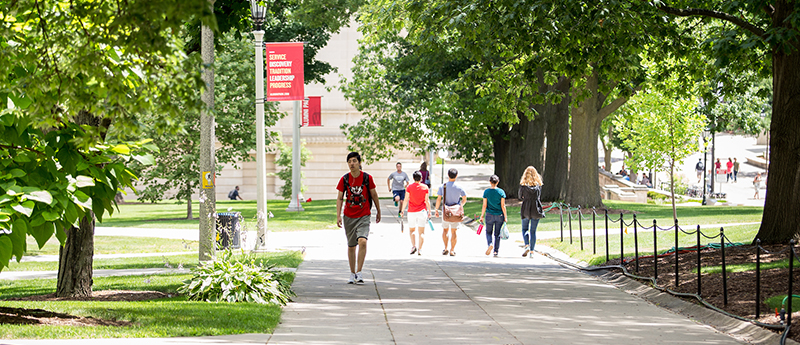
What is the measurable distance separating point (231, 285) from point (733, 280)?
21.0ft

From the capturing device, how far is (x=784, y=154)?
12.8m

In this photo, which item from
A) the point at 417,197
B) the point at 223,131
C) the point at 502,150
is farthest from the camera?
the point at 502,150

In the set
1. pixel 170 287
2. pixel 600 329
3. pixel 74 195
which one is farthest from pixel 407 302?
pixel 74 195

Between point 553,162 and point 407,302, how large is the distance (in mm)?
21938

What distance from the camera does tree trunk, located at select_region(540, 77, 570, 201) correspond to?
100ft

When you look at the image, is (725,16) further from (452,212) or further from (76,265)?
(76,265)

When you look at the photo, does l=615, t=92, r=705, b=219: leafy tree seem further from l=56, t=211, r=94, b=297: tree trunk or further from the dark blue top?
l=56, t=211, r=94, b=297: tree trunk

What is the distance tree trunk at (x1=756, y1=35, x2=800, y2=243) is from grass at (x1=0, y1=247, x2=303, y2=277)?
8.00 metres

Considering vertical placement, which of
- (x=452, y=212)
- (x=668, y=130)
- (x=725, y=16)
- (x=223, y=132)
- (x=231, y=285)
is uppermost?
(x=725, y=16)

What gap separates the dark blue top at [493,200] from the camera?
15.1 meters

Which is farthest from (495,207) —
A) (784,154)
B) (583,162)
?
(583,162)

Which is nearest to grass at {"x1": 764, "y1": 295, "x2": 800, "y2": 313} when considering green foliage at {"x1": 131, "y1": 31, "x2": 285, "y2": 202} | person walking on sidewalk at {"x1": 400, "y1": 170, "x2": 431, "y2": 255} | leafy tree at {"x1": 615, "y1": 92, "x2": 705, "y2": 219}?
person walking on sidewalk at {"x1": 400, "y1": 170, "x2": 431, "y2": 255}

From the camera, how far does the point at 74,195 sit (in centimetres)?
716

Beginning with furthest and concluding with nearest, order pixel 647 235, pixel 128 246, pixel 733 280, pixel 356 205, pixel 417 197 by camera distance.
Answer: pixel 128 246, pixel 647 235, pixel 417 197, pixel 356 205, pixel 733 280
